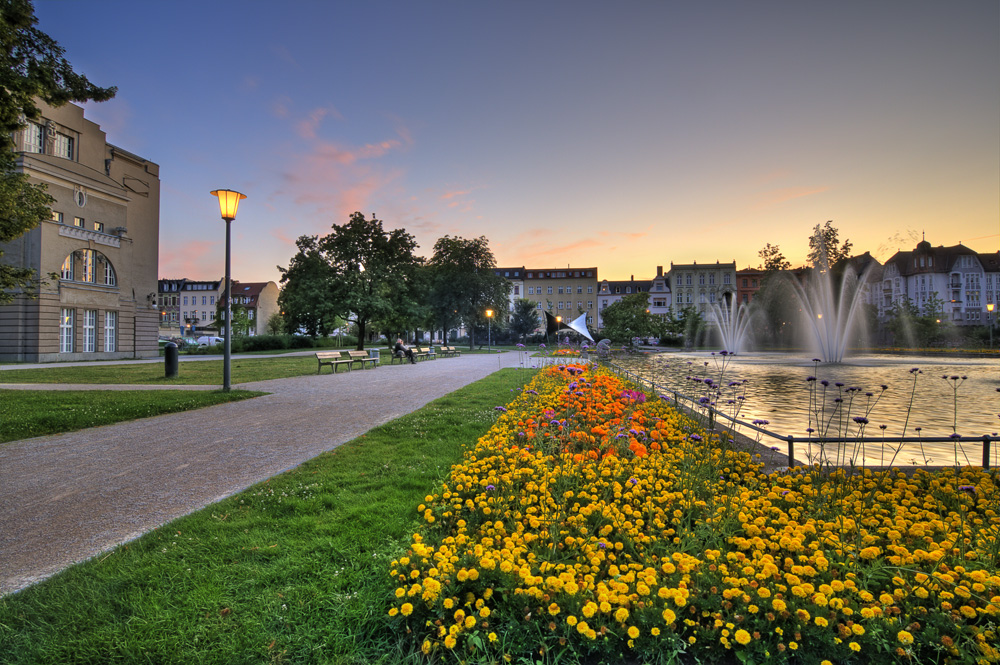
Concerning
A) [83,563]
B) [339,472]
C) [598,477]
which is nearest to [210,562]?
[83,563]

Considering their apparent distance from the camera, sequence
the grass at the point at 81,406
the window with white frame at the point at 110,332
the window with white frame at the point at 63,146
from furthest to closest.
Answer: the window with white frame at the point at 110,332, the window with white frame at the point at 63,146, the grass at the point at 81,406

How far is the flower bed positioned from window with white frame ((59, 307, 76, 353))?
118 ft

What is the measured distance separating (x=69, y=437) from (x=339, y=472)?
17.2ft

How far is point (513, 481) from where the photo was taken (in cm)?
424

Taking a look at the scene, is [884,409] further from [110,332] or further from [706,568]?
[110,332]

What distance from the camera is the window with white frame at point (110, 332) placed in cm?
3250

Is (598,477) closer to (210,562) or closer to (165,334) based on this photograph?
(210,562)

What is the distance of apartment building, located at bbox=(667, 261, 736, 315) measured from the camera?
96812 mm

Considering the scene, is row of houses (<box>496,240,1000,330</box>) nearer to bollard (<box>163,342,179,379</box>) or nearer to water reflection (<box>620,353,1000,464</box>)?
water reflection (<box>620,353,1000,464</box>)

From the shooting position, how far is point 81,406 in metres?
10.0

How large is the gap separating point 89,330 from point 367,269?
1787 centimetres

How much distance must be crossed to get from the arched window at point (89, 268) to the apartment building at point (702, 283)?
288 ft

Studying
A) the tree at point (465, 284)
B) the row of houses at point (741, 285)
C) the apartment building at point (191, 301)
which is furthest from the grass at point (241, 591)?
the apartment building at point (191, 301)

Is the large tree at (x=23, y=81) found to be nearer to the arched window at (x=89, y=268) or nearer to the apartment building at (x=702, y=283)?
the arched window at (x=89, y=268)
